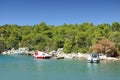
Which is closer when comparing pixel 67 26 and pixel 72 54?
pixel 72 54

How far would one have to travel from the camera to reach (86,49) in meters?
76.6

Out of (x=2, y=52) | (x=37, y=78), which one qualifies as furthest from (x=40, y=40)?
(x=37, y=78)

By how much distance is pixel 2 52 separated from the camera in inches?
3809

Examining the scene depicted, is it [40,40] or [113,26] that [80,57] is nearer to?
[113,26]

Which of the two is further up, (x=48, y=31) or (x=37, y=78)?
(x=48, y=31)

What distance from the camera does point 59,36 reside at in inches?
3465

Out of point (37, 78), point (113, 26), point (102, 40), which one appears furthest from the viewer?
point (113, 26)

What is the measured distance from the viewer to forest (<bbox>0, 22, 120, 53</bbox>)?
7762cm

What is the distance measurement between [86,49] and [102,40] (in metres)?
7.68

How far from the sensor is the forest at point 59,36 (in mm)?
77625

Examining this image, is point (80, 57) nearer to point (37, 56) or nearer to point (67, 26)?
point (37, 56)

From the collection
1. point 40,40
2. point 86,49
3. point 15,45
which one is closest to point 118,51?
point 86,49

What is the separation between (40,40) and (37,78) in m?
54.6

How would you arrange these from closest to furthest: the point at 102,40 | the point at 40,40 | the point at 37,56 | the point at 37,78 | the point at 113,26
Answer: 1. the point at 37,78
2. the point at 102,40
3. the point at 37,56
4. the point at 113,26
5. the point at 40,40
